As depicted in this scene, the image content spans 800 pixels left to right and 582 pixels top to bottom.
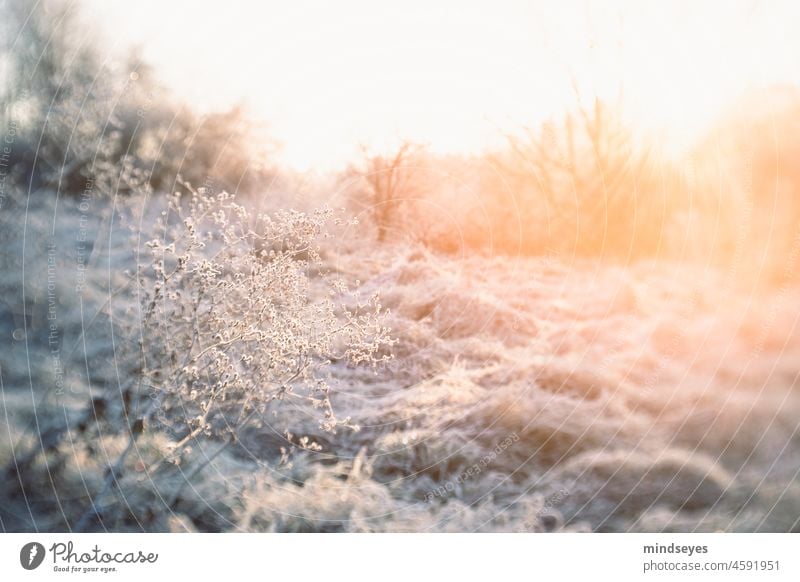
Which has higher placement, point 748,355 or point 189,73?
point 189,73

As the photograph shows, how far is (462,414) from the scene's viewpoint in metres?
2.76

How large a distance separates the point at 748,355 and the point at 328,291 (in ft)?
5.99

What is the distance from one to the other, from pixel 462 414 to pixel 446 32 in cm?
160

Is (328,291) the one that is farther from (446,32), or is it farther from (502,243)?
(446,32)
